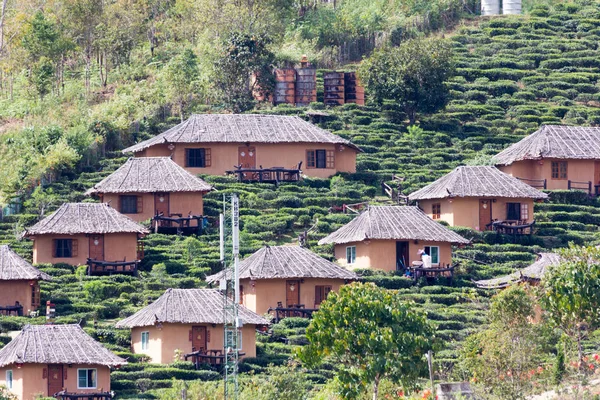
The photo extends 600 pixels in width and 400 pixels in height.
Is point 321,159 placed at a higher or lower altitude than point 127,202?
higher

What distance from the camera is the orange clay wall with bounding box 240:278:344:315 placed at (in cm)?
7531

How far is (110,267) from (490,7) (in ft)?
156

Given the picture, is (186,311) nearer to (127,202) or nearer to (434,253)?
(434,253)

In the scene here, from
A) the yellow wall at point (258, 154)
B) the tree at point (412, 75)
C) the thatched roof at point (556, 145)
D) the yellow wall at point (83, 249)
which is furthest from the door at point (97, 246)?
the tree at point (412, 75)

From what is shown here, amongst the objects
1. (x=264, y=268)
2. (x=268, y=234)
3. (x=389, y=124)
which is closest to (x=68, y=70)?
(x=389, y=124)

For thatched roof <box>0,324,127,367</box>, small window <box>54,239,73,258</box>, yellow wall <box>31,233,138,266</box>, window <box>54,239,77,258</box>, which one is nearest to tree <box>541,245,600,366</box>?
thatched roof <box>0,324,127,367</box>

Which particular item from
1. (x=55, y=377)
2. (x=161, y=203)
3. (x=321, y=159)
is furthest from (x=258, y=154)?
(x=55, y=377)

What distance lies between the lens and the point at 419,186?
298ft

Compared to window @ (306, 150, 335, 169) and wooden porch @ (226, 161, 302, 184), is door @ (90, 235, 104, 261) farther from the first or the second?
window @ (306, 150, 335, 169)

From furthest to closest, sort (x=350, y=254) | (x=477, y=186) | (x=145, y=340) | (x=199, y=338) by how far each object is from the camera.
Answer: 1. (x=477, y=186)
2. (x=350, y=254)
3. (x=145, y=340)
4. (x=199, y=338)

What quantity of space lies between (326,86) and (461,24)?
17475mm

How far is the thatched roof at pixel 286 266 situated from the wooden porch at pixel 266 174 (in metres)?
13.6

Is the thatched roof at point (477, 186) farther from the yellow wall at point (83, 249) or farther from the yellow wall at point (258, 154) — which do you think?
the yellow wall at point (83, 249)

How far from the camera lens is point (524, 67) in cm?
10994
